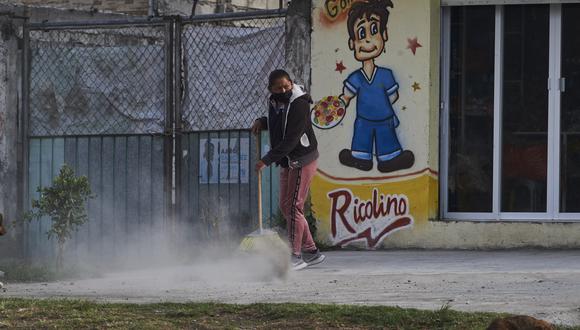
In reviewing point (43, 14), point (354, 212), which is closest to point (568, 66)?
point (354, 212)

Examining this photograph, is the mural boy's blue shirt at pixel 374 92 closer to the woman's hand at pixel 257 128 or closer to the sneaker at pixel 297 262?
the woman's hand at pixel 257 128

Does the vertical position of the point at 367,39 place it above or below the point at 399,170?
above

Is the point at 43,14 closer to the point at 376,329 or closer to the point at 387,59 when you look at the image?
the point at 387,59

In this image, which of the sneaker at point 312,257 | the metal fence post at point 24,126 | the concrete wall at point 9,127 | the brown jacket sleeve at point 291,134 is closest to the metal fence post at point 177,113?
the metal fence post at point 24,126

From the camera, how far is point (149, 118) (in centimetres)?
1359

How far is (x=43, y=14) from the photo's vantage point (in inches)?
579

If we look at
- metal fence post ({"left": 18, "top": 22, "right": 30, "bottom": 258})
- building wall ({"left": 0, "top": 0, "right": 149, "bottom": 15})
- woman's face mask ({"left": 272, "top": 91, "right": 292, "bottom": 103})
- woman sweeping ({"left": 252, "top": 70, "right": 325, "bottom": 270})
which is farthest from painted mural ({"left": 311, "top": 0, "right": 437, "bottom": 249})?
building wall ({"left": 0, "top": 0, "right": 149, "bottom": 15})

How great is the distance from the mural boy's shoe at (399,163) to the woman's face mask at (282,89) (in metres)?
2.42

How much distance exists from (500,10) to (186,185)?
4077mm

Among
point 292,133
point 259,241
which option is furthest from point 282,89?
point 259,241

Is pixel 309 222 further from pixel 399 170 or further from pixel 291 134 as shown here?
pixel 291 134

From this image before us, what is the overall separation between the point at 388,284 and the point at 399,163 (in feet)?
9.29

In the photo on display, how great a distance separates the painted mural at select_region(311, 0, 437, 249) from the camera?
Answer: 12180 mm

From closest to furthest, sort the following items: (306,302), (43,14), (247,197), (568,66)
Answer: (306,302), (568,66), (247,197), (43,14)
